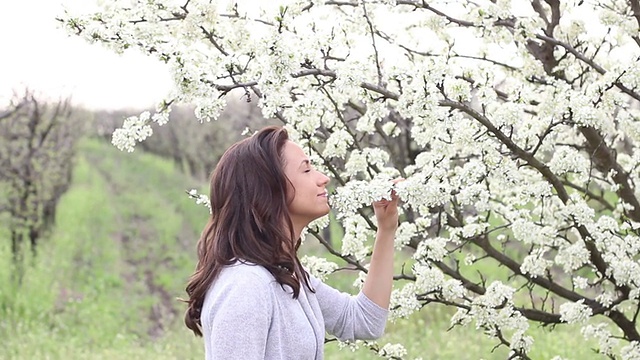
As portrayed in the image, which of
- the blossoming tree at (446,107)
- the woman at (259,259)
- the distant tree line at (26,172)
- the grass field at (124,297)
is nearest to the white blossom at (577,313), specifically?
the blossoming tree at (446,107)

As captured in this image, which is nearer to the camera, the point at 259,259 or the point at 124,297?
the point at 259,259

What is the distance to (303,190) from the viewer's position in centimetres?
231

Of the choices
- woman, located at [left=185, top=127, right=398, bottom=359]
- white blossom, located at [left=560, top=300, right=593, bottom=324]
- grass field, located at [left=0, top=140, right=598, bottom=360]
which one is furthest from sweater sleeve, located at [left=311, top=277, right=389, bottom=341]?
grass field, located at [left=0, top=140, right=598, bottom=360]

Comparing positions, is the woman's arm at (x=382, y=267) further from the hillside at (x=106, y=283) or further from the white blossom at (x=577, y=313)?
the hillside at (x=106, y=283)

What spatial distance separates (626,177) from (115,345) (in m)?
7.69

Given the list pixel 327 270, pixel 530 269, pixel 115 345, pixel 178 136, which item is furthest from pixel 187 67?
pixel 178 136

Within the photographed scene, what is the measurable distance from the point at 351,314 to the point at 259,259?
56 cm

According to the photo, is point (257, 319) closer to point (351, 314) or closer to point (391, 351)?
point (351, 314)

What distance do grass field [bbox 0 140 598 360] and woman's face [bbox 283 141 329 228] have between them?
402 cm

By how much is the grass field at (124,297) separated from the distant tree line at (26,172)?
1.39ft

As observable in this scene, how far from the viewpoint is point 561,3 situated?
4391 millimetres

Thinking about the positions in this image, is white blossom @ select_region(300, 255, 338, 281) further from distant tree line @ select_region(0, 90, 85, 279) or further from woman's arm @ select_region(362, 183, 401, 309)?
distant tree line @ select_region(0, 90, 85, 279)

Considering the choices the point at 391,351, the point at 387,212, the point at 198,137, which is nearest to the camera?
the point at 387,212

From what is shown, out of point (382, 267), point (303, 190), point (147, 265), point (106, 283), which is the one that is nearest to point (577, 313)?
point (382, 267)
